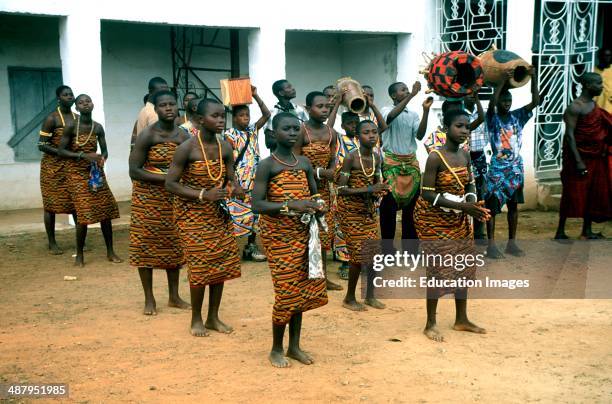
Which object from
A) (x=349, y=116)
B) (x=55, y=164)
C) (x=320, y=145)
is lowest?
(x=55, y=164)

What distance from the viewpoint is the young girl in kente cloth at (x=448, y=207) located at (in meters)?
5.03

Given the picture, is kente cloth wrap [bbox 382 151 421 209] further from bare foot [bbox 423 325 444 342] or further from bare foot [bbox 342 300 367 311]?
bare foot [bbox 423 325 444 342]

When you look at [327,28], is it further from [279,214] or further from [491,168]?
[279,214]

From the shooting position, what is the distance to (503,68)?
684 centimetres

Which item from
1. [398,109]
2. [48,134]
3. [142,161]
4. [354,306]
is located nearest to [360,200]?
[354,306]

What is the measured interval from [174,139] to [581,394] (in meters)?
3.49

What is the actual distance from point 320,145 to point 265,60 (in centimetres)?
417

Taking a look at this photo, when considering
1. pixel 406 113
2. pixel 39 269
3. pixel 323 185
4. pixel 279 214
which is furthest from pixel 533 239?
pixel 39 269

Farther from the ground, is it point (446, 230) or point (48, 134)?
point (48, 134)

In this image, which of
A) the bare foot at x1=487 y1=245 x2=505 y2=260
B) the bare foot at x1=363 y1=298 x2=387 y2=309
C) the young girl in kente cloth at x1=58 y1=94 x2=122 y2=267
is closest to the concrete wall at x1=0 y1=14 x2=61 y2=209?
the young girl in kente cloth at x1=58 y1=94 x2=122 y2=267

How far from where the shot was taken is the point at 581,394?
161 inches

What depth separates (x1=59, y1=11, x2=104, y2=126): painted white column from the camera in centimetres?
872

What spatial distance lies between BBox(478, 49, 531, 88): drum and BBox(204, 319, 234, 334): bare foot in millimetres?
3667

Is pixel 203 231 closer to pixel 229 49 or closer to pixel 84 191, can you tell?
pixel 84 191
